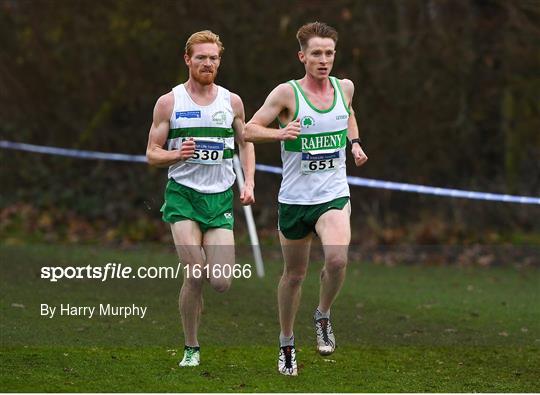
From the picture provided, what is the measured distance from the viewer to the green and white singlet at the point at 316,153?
790cm

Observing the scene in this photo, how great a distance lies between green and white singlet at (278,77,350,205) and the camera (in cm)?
790

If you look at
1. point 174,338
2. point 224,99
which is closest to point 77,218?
point 174,338

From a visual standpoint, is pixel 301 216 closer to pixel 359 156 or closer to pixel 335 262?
pixel 335 262

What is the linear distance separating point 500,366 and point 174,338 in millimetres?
2457

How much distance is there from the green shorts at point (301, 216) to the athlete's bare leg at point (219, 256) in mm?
382

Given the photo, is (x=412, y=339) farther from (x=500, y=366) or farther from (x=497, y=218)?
(x=497, y=218)

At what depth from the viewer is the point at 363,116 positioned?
1805cm

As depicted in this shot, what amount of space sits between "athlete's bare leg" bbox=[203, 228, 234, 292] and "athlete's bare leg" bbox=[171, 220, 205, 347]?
0.06 metres

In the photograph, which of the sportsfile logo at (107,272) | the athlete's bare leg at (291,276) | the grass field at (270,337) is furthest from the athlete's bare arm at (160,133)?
the sportsfile logo at (107,272)

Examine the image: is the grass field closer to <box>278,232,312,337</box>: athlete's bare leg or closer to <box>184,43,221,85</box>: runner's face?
<box>278,232,312,337</box>: athlete's bare leg

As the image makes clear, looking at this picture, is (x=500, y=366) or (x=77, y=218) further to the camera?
(x=77, y=218)

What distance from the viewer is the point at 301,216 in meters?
7.97

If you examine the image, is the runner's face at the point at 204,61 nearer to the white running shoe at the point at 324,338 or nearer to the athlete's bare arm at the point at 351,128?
the athlete's bare arm at the point at 351,128

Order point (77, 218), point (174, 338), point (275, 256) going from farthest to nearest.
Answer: point (77, 218)
point (275, 256)
point (174, 338)
